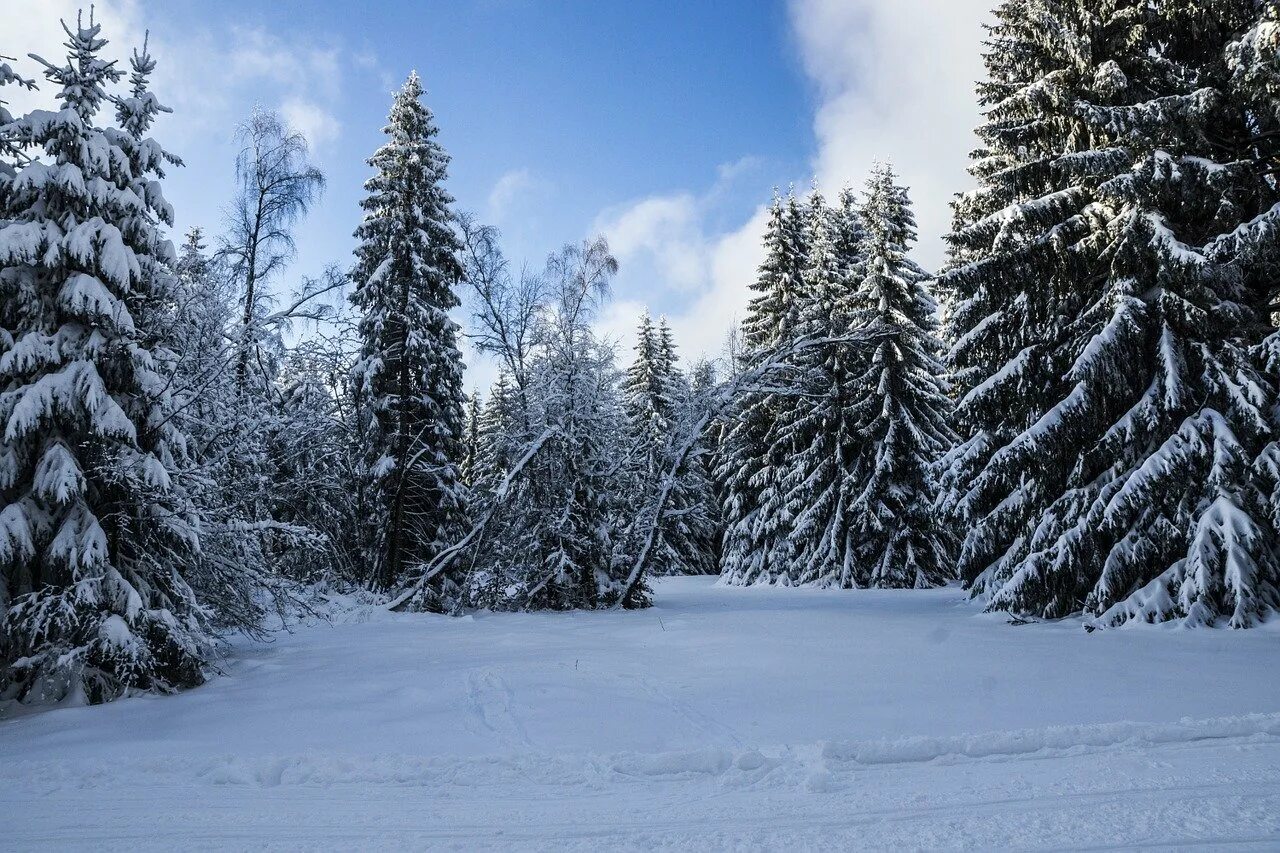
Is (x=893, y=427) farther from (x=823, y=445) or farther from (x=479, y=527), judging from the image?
(x=479, y=527)

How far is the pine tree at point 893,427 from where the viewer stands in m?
21.5

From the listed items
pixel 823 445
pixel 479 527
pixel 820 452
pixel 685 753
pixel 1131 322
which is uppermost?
pixel 1131 322

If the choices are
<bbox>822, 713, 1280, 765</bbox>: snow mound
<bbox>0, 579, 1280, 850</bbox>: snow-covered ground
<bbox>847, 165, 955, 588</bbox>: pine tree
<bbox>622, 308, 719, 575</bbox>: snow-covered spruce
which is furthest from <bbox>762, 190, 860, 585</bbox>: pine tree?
<bbox>822, 713, 1280, 765</bbox>: snow mound

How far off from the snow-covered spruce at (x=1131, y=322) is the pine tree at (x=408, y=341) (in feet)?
37.9

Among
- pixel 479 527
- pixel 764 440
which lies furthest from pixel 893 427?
pixel 479 527

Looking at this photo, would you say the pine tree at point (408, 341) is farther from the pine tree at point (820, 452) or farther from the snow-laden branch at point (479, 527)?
the pine tree at point (820, 452)

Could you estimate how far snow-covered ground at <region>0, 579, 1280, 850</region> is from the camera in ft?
11.8

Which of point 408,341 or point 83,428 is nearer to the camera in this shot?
point 83,428

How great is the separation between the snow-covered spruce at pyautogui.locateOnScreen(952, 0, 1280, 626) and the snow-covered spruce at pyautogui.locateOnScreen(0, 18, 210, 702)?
1136 centimetres

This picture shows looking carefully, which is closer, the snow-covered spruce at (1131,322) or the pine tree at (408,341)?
the snow-covered spruce at (1131,322)

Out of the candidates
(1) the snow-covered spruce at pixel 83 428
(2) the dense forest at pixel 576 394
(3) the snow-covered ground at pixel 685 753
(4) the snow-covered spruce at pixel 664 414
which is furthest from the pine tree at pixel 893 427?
(1) the snow-covered spruce at pixel 83 428

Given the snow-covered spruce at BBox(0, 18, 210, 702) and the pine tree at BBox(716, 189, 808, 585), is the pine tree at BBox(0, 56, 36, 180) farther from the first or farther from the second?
the pine tree at BBox(716, 189, 808, 585)

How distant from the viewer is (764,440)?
2625 cm

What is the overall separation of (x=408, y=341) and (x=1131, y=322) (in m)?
13.7
